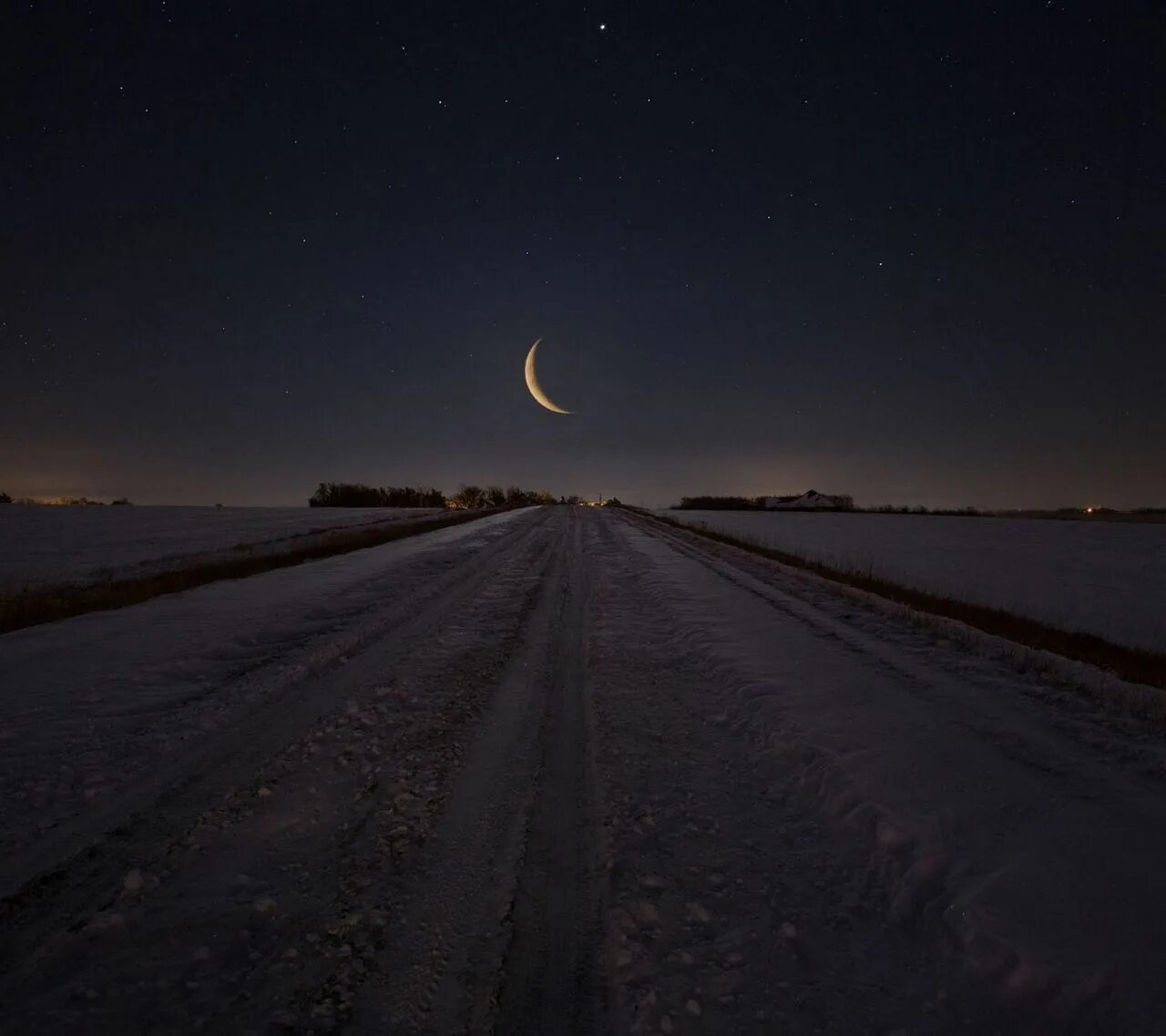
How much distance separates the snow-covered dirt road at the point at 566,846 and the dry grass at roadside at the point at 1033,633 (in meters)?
1.60

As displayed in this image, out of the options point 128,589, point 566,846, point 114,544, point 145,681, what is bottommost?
point 566,846

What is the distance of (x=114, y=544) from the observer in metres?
19.5

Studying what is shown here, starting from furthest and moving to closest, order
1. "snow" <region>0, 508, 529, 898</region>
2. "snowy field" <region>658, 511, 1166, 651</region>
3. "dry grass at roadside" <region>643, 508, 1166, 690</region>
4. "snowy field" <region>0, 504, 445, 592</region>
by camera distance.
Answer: "snowy field" <region>0, 504, 445, 592</region> → "snowy field" <region>658, 511, 1166, 651</region> → "dry grass at roadside" <region>643, 508, 1166, 690</region> → "snow" <region>0, 508, 529, 898</region>

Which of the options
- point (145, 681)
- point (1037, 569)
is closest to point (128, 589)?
point (145, 681)

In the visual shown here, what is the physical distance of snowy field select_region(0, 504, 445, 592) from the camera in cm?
1336

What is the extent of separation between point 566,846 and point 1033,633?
863 cm

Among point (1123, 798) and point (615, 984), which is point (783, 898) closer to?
point (615, 984)

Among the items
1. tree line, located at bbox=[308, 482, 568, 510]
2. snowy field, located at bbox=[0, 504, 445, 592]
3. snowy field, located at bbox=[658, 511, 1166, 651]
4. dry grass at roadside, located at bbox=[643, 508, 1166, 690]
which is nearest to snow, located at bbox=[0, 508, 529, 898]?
snowy field, located at bbox=[0, 504, 445, 592]

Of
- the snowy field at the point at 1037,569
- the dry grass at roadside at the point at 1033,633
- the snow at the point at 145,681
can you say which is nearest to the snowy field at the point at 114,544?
the snow at the point at 145,681

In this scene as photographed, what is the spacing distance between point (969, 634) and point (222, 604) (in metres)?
11.4

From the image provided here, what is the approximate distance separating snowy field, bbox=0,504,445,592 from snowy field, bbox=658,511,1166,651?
1819 centimetres

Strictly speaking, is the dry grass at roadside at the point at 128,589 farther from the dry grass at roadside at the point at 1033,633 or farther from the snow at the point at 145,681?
the dry grass at roadside at the point at 1033,633

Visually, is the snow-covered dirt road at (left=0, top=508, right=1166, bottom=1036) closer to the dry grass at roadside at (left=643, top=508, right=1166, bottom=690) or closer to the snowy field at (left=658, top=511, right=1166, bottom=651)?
the dry grass at roadside at (left=643, top=508, right=1166, bottom=690)

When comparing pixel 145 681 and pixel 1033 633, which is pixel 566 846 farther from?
pixel 1033 633
